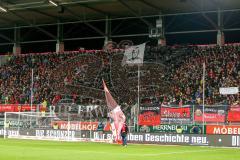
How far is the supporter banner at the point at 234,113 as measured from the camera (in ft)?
111

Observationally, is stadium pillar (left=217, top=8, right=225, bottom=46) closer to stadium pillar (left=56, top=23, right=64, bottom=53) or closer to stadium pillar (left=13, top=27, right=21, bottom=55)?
stadium pillar (left=56, top=23, right=64, bottom=53)

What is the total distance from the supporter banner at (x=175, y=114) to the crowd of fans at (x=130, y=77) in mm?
2707

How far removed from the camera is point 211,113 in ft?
114

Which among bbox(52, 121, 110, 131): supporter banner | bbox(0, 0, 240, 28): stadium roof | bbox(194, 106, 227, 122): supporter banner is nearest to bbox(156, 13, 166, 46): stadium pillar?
bbox(0, 0, 240, 28): stadium roof

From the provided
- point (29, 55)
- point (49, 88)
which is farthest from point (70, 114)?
point (29, 55)

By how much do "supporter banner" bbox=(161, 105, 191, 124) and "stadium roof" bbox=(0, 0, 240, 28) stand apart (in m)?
14.1

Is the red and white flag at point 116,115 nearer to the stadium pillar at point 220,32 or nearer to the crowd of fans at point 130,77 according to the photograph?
the crowd of fans at point 130,77

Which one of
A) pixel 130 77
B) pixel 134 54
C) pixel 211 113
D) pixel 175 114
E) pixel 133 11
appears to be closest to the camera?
pixel 211 113

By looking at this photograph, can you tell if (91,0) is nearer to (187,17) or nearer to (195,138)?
(187,17)

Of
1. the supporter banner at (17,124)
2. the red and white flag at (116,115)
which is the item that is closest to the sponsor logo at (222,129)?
the red and white flag at (116,115)

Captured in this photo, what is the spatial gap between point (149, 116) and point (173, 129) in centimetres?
187

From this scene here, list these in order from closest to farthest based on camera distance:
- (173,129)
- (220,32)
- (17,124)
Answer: (173,129) < (17,124) < (220,32)

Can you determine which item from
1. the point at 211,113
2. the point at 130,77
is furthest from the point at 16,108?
the point at 211,113

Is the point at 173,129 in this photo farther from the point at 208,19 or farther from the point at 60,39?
the point at 60,39
